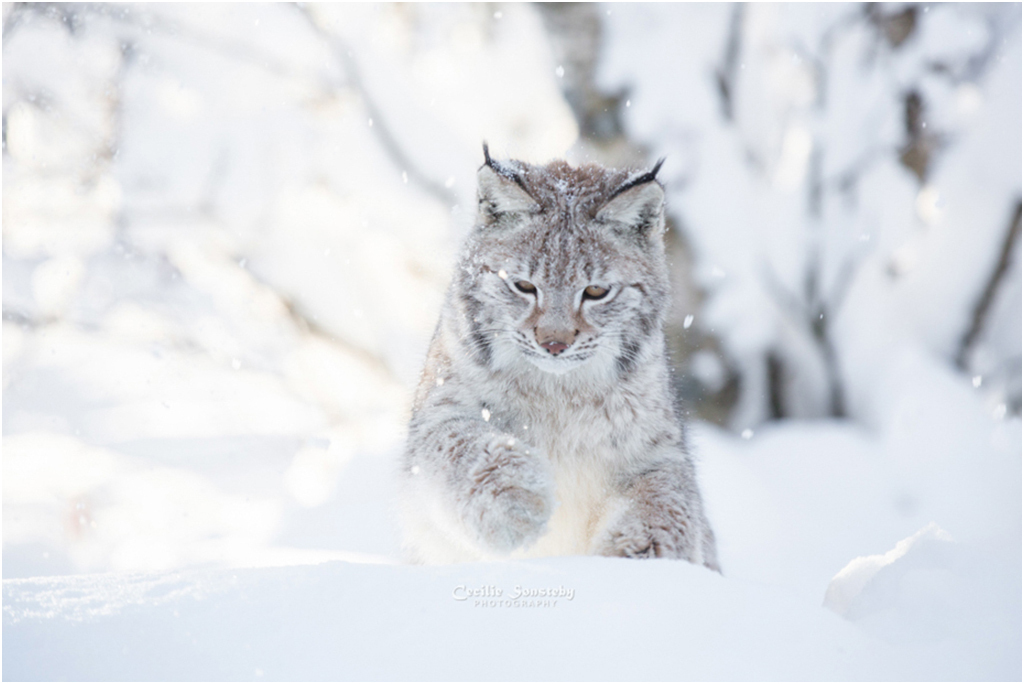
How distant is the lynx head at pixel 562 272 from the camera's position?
2.75 metres

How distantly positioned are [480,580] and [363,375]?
16.3 feet

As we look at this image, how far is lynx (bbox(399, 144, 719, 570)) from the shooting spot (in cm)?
266


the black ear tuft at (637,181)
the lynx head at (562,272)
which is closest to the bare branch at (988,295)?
the lynx head at (562,272)

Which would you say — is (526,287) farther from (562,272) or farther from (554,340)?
(554,340)

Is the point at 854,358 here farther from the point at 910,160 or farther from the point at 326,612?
the point at 326,612

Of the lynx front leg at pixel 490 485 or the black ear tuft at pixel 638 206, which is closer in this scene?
the lynx front leg at pixel 490 485

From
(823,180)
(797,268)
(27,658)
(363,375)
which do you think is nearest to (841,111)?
(823,180)

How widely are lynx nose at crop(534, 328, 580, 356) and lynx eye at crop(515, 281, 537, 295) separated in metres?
0.19

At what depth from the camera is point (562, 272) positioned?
9.14 feet

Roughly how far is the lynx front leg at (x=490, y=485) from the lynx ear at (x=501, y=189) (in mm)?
890

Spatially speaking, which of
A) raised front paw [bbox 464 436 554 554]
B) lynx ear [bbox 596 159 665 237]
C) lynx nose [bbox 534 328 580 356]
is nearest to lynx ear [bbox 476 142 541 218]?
lynx ear [bbox 596 159 665 237]

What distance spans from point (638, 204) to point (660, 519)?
4.10ft

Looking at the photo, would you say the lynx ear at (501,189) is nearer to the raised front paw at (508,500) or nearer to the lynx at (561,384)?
the lynx at (561,384)

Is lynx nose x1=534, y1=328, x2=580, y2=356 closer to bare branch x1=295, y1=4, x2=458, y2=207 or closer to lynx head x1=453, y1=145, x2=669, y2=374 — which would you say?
lynx head x1=453, y1=145, x2=669, y2=374
